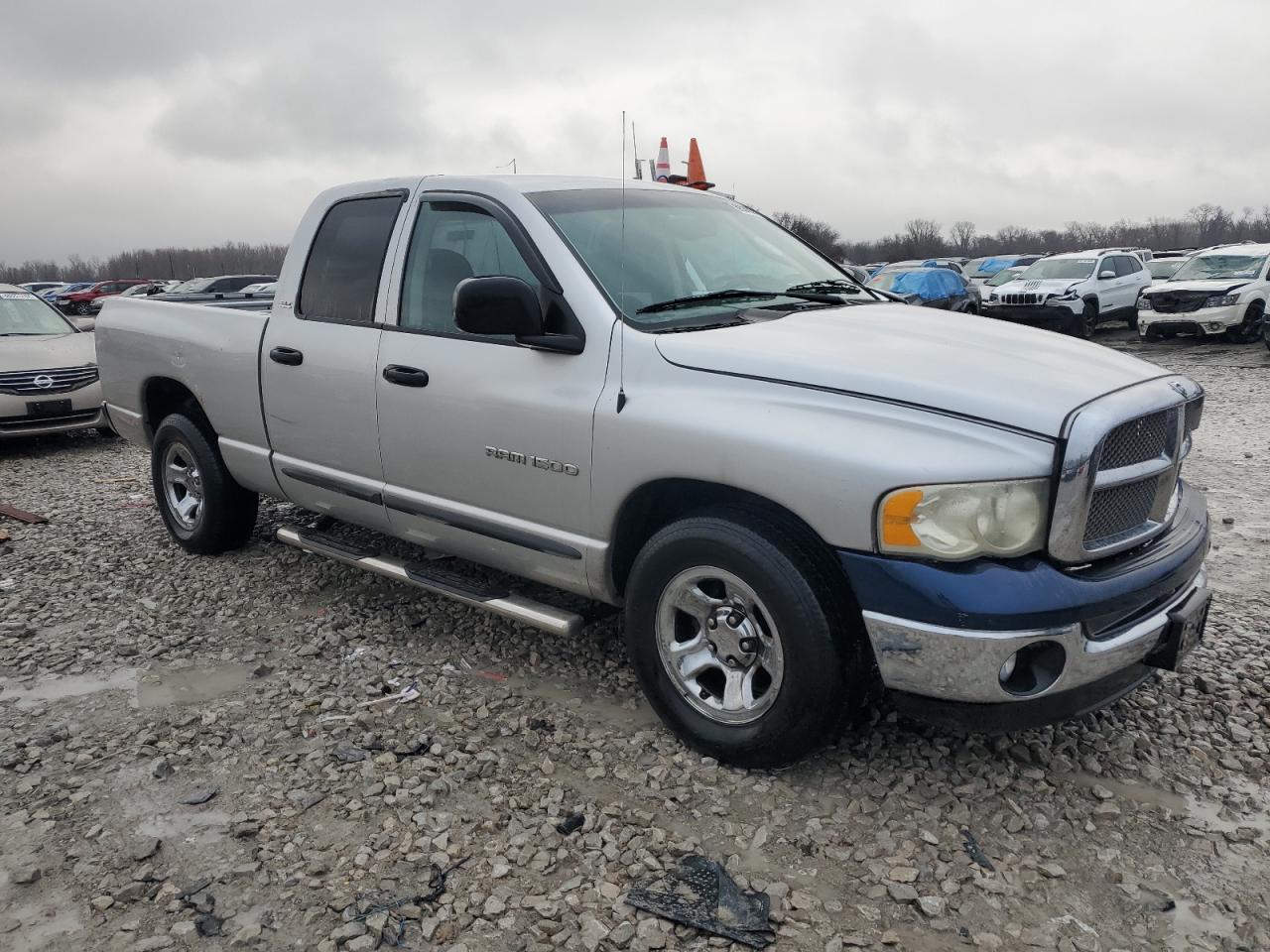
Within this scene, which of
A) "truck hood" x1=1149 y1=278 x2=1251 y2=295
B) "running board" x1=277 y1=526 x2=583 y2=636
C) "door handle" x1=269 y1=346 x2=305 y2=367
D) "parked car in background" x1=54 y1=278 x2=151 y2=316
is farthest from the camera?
"parked car in background" x1=54 y1=278 x2=151 y2=316

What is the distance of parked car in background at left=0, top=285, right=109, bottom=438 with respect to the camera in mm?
8797

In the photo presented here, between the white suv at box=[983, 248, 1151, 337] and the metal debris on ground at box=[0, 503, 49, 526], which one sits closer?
the metal debris on ground at box=[0, 503, 49, 526]

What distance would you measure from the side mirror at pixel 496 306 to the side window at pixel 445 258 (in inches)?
17.2

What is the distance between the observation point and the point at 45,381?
8.94 meters

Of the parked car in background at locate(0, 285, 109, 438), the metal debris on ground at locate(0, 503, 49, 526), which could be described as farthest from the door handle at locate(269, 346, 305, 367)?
the parked car in background at locate(0, 285, 109, 438)

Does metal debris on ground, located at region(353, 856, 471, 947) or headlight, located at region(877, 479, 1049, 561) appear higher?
headlight, located at region(877, 479, 1049, 561)

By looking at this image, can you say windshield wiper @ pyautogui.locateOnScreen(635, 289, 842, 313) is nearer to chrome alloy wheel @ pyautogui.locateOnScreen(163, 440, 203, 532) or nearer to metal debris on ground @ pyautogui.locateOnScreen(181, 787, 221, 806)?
metal debris on ground @ pyautogui.locateOnScreen(181, 787, 221, 806)

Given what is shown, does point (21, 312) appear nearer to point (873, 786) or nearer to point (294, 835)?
point (294, 835)

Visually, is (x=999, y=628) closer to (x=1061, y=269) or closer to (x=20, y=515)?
(x=20, y=515)

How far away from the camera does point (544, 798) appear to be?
3.07 m

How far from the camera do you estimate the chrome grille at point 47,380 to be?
880 centimetres

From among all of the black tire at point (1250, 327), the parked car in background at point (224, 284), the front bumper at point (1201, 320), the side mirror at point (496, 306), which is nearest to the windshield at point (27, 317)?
the side mirror at point (496, 306)

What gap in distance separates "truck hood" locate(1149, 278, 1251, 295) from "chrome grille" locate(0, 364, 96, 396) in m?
16.8

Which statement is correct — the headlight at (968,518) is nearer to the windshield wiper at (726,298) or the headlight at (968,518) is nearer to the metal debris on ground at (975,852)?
the metal debris on ground at (975,852)
